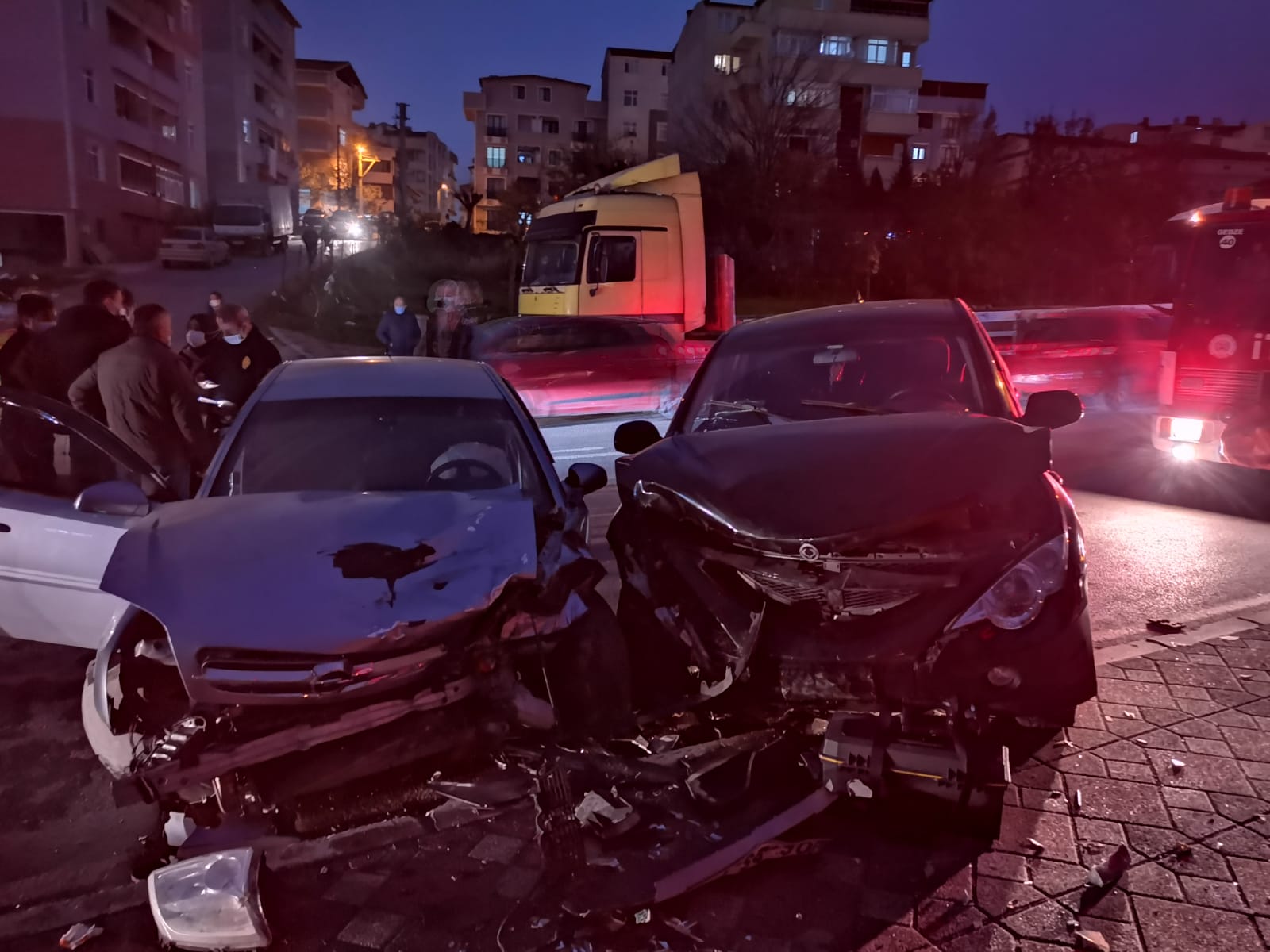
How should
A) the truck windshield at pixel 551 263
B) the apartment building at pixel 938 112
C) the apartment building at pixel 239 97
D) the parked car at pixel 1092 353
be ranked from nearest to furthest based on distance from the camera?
the parked car at pixel 1092 353, the truck windshield at pixel 551 263, the apartment building at pixel 239 97, the apartment building at pixel 938 112

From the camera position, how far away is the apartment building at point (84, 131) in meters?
35.5

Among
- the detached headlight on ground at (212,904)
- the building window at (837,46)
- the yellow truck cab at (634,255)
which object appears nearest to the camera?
the detached headlight on ground at (212,904)

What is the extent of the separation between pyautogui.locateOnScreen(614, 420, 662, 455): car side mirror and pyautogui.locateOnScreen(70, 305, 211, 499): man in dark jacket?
3227mm

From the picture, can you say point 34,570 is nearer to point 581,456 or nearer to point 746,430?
point 746,430

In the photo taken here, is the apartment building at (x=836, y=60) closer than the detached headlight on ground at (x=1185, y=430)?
No

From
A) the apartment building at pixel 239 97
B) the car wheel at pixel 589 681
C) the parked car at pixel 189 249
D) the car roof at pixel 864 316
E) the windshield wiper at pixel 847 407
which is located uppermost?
the apartment building at pixel 239 97

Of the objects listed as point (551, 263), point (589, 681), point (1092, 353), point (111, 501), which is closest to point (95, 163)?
point (551, 263)

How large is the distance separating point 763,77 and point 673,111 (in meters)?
11.1

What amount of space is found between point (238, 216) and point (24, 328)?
3782cm

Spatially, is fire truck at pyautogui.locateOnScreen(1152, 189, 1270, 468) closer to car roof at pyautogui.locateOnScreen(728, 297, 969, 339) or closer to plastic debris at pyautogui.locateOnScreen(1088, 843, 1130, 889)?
car roof at pyautogui.locateOnScreen(728, 297, 969, 339)

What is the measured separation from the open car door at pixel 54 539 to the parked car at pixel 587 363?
21.4 ft

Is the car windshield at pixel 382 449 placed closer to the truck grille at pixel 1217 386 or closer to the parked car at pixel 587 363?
the parked car at pixel 587 363

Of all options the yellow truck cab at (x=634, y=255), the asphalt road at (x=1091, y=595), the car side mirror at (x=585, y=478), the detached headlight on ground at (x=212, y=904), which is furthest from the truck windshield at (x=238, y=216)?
the detached headlight on ground at (x=212, y=904)

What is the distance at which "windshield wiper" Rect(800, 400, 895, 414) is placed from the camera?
15.4ft
